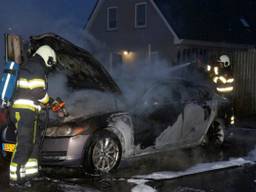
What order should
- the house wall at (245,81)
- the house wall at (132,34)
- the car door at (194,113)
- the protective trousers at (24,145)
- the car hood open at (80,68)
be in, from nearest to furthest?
the protective trousers at (24,145) < the car hood open at (80,68) < the car door at (194,113) < the house wall at (245,81) < the house wall at (132,34)

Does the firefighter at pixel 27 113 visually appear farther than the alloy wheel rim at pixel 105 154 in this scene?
No

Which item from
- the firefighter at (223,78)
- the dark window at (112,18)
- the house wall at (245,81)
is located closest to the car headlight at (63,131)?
the firefighter at (223,78)

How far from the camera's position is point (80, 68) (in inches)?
303

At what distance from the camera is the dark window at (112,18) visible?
28844mm

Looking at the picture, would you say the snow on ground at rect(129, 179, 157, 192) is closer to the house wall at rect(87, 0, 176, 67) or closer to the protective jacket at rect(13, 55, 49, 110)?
the protective jacket at rect(13, 55, 49, 110)

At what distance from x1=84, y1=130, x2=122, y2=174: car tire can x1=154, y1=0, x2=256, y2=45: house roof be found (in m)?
17.4

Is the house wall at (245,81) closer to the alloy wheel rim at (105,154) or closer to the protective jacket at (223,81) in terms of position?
the protective jacket at (223,81)

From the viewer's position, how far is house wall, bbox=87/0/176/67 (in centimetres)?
2520

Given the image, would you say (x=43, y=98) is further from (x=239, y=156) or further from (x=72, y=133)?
(x=239, y=156)

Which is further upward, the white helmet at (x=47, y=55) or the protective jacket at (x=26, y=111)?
the white helmet at (x=47, y=55)

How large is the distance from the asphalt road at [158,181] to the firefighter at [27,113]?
34 centimetres

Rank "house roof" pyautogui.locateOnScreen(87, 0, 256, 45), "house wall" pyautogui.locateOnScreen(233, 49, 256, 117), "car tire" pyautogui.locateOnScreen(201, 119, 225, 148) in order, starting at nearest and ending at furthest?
1. "car tire" pyautogui.locateOnScreen(201, 119, 225, 148)
2. "house wall" pyautogui.locateOnScreen(233, 49, 256, 117)
3. "house roof" pyautogui.locateOnScreen(87, 0, 256, 45)

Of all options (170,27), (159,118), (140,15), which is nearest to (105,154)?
(159,118)

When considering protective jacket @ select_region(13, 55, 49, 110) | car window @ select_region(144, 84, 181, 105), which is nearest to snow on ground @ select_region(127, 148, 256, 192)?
car window @ select_region(144, 84, 181, 105)
